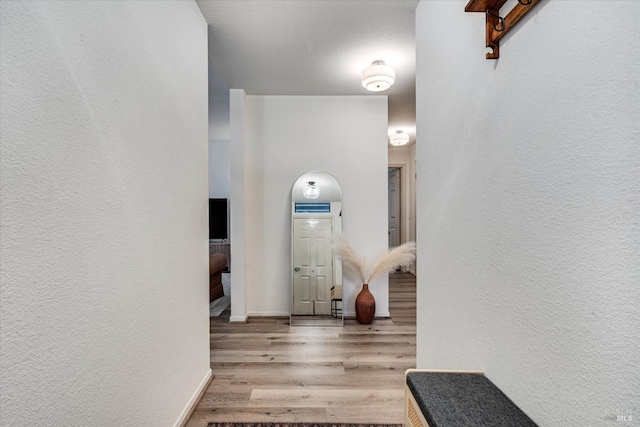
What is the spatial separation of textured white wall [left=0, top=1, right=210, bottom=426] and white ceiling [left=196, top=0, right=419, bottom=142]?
62 centimetres

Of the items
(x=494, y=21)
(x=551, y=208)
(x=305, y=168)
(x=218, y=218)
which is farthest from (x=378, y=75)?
(x=218, y=218)

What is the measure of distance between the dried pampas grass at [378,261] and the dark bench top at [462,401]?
2.26m

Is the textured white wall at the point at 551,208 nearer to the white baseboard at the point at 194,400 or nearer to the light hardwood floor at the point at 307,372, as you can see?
the light hardwood floor at the point at 307,372

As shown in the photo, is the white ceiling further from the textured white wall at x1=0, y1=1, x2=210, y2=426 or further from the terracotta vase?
the terracotta vase

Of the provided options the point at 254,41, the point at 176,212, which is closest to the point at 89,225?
the point at 176,212

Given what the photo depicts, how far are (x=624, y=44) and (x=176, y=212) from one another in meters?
1.81

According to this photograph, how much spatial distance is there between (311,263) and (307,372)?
1412mm

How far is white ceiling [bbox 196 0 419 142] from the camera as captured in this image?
211cm

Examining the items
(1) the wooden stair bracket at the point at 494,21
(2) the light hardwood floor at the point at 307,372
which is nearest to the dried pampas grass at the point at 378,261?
(2) the light hardwood floor at the point at 307,372

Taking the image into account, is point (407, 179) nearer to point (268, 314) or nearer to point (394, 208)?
point (394, 208)

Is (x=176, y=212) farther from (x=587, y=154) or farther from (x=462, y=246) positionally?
(x=587, y=154)

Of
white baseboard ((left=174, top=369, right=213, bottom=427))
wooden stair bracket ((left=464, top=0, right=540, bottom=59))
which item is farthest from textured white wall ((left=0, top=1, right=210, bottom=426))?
wooden stair bracket ((left=464, top=0, right=540, bottom=59))

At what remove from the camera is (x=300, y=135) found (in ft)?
12.2

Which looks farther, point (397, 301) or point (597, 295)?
point (397, 301)
